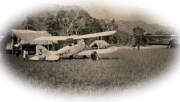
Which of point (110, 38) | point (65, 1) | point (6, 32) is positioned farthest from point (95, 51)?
point (6, 32)

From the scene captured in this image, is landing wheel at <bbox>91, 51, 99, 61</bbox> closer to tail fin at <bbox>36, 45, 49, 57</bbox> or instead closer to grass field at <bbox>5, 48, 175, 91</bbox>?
grass field at <bbox>5, 48, 175, 91</bbox>

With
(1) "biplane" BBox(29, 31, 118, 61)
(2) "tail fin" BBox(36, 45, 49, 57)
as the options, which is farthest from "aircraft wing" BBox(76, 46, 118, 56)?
(2) "tail fin" BBox(36, 45, 49, 57)

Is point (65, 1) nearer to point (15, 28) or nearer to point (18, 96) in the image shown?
point (15, 28)

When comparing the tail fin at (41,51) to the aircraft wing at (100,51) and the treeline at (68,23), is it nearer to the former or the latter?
the treeline at (68,23)

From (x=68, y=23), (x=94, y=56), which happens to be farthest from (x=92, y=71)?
(x=68, y=23)

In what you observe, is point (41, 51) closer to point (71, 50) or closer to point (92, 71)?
point (71, 50)

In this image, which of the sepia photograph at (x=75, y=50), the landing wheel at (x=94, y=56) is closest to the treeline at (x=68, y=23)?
the sepia photograph at (x=75, y=50)

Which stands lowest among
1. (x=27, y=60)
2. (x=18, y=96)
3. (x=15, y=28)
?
(x=18, y=96)
